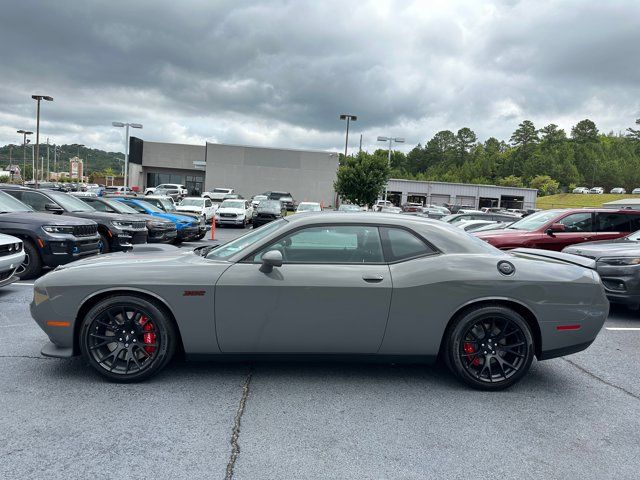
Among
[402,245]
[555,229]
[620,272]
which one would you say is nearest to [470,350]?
[402,245]

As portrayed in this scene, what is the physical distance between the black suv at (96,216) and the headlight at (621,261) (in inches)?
360

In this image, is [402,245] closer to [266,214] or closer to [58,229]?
[58,229]

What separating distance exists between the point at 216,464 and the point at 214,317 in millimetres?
1231

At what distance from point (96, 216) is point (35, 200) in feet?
4.24

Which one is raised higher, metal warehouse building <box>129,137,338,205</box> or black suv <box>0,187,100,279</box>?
metal warehouse building <box>129,137,338,205</box>

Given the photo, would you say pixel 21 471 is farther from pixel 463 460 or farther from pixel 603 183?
pixel 603 183

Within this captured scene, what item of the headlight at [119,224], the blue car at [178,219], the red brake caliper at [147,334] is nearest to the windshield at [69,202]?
the headlight at [119,224]

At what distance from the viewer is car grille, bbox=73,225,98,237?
28.0ft

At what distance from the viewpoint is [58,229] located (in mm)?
8234

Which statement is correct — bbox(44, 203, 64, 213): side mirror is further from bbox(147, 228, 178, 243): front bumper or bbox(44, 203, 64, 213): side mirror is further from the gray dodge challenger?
the gray dodge challenger

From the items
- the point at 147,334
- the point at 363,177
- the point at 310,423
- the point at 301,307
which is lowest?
the point at 310,423

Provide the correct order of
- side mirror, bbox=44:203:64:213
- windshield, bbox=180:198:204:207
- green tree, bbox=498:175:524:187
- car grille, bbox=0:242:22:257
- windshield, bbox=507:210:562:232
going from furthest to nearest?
1. green tree, bbox=498:175:524:187
2. windshield, bbox=180:198:204:207
3. side mirror, bbox=44:203:64:213
4. windshield, bbox=507:210:562:232
5. car grille, bbox=0:242:22:257

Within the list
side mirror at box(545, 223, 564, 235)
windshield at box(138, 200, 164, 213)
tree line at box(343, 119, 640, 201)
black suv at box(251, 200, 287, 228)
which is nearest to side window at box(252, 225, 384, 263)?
side mirror at box(545, 223, 564, 235)

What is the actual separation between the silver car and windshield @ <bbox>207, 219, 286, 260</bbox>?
397 cm
